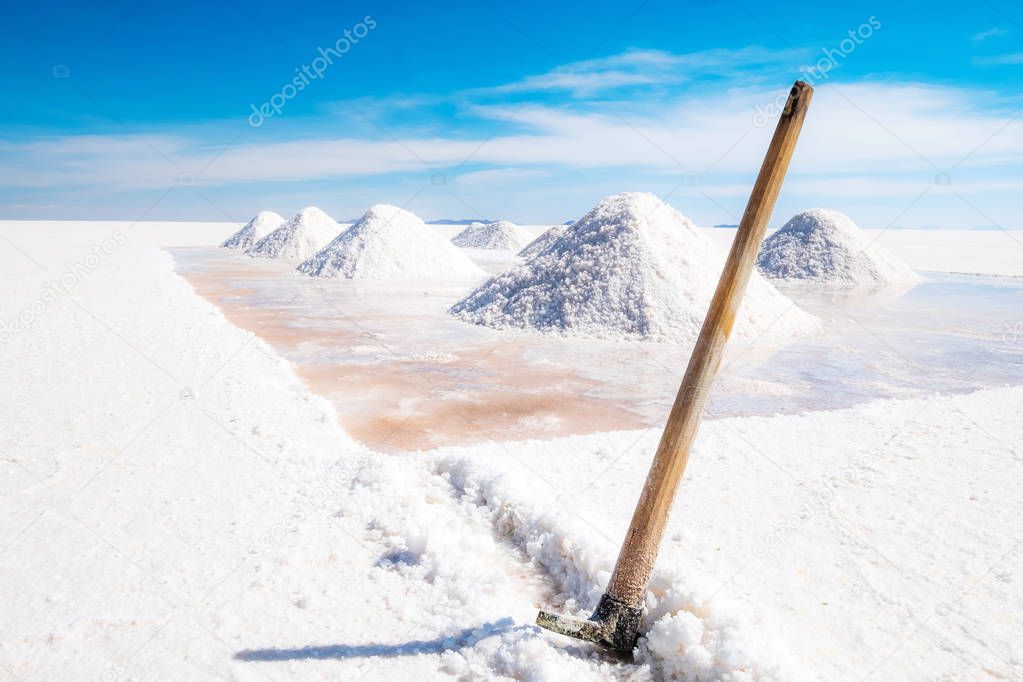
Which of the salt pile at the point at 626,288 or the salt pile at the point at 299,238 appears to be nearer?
the salt pile at the point at 626,288

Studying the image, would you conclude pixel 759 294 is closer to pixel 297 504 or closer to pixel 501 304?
pixel 501 304

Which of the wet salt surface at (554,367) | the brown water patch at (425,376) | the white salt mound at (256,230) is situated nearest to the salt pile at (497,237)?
the white salt mound at (256,230)

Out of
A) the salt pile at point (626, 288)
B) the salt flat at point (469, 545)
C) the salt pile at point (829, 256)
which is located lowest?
the salt flat at point (469, 545)

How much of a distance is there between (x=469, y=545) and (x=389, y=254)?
48.2 ft

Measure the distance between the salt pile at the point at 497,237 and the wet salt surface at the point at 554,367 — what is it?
21637mm

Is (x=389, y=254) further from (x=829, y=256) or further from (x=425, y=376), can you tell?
(x=829, y=256)

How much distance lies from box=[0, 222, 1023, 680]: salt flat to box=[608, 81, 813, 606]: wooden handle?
0.71ft

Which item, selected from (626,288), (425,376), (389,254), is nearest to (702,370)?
(425,376)

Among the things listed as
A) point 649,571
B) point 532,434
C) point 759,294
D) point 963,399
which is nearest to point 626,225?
point 759,294

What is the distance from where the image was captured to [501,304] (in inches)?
376

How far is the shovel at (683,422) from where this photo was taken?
1.95 metres

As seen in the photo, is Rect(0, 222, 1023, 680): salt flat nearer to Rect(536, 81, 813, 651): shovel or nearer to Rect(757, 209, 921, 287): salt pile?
Rect(536, 81, 813, 651): shovel

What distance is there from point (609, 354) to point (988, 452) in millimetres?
3822

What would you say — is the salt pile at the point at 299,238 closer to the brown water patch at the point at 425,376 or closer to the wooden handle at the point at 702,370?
the brown water patch at the point at 425,376
